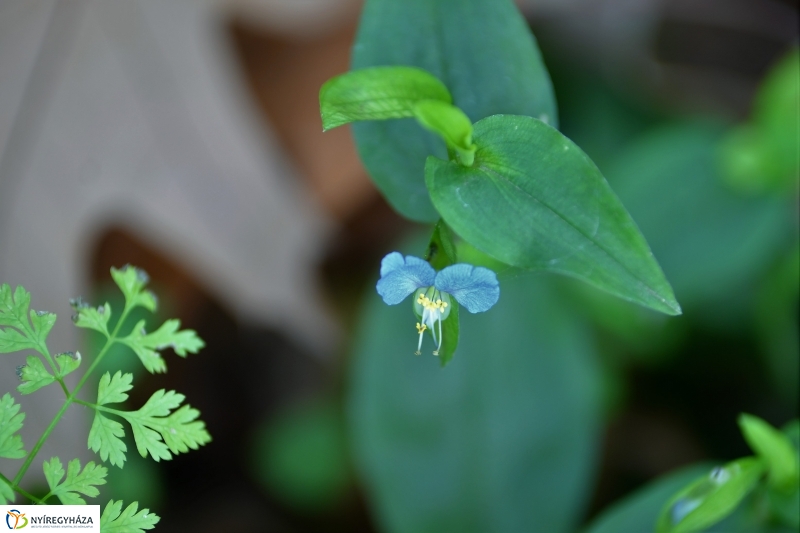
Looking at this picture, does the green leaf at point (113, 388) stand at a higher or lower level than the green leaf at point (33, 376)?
lower

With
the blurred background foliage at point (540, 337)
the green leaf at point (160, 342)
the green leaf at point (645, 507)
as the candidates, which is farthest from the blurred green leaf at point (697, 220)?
the green leaf at point (160, 342)

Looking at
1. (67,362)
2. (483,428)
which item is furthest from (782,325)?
(67,362)

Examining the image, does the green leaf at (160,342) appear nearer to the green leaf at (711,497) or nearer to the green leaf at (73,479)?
the green leaf at (73,479)

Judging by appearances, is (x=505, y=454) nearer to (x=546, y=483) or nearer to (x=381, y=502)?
(x=546, y=483)

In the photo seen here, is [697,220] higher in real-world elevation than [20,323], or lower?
lower

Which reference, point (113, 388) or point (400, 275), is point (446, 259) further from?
point (113, 388)

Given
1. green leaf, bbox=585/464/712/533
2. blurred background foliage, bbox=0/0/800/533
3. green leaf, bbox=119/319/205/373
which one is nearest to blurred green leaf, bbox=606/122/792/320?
blurred background foliage, bbox=0/0/800/533

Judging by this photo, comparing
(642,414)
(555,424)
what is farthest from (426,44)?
(642,414)
